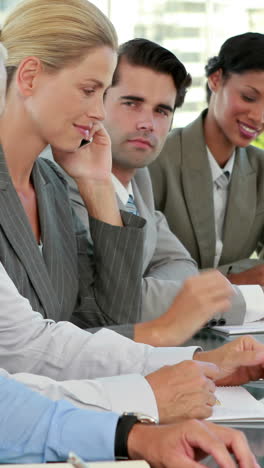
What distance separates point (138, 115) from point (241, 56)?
32.6 inches

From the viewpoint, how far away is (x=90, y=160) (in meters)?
2.46

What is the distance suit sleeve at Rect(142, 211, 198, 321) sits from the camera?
8.07 ft

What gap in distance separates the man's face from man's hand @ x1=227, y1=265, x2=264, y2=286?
0.50 meters

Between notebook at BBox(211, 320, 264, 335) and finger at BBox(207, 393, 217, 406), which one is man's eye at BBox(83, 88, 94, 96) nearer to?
notebook at BBox(211, 320, 264, 335)

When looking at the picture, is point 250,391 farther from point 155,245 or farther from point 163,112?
point 163,112

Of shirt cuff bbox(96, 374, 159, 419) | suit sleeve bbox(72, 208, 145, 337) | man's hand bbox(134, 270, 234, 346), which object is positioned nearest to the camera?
shirt cuff bbox(96, 374, 159, 419)

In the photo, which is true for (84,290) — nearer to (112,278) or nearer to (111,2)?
(112,278)

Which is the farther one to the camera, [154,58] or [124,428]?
[154,58]

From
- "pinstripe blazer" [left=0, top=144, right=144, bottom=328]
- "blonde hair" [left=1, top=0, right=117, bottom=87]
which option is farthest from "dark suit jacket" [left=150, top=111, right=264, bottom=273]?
"blonde hair" [left=1, top=0, right=117, bottom=87]

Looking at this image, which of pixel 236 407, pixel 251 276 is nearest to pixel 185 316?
pixel 236 407

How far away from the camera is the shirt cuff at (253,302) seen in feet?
8.21

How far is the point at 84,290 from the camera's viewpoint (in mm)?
2301

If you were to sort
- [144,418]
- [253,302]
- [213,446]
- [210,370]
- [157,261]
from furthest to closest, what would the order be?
[157,261], [253,302], [210,370], [144,418], [213,446]

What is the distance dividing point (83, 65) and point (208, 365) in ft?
2.70
